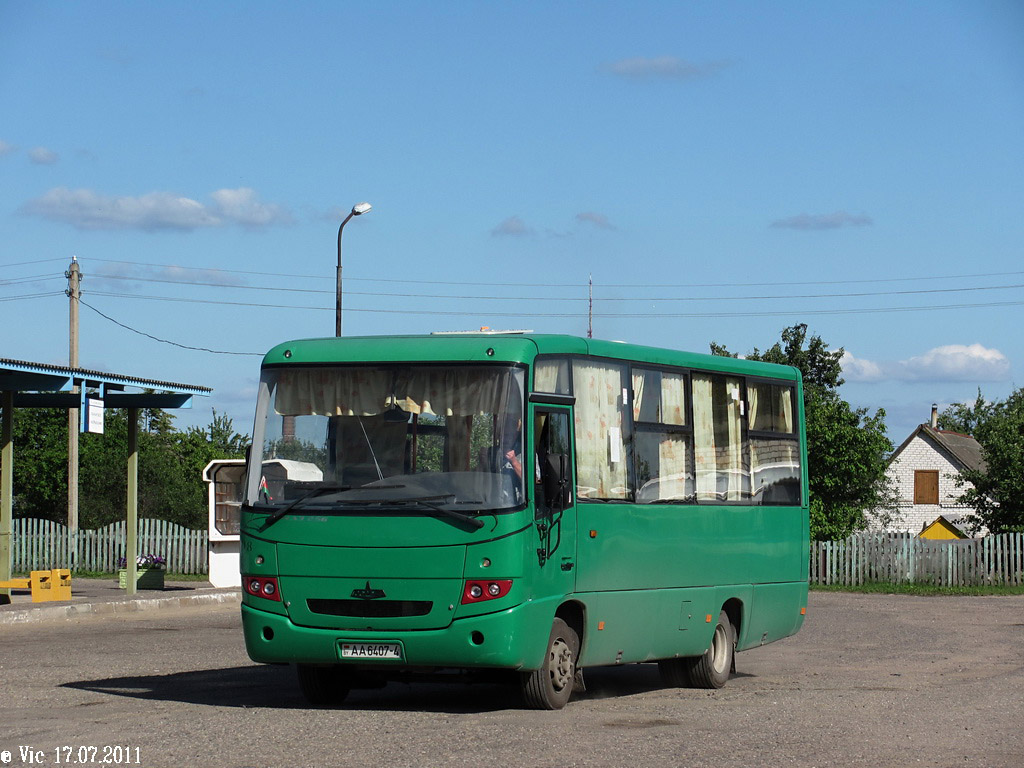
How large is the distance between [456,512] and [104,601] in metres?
16.1

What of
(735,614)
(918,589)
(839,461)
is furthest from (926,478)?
(735,614)

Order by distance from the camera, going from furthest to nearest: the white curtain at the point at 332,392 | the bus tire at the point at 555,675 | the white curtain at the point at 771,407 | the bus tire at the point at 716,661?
the white curtain at the point at 771,407
the bus tire at the point at 716,661
the white curtain at the point at 332,392
the bus tire at the point at 555,675

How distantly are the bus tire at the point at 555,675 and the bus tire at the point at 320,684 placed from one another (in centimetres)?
161

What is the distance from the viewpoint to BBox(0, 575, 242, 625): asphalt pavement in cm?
2311

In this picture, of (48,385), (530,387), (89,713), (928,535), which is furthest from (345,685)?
(928,535)

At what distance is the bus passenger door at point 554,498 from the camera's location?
465 inches

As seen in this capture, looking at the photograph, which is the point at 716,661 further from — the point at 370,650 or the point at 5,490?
the point at 5,490


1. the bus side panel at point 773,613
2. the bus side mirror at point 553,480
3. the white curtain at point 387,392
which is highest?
the white curtain at point 387,392

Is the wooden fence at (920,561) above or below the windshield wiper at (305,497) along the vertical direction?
below

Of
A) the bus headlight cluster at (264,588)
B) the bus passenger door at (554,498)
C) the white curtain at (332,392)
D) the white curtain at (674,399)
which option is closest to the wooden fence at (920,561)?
the white curtain at (674,399)

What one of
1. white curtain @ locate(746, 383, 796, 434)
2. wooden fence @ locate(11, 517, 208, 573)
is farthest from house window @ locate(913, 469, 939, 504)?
white curtain @ locate(746, 383, 796, 434)

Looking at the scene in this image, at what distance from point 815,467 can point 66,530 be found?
78.2ft

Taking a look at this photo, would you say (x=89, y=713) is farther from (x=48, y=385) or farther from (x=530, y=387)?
(x=48, y=385)

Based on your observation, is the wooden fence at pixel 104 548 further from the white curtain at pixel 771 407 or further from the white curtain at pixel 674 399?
the white curtain at pixel 674 399
